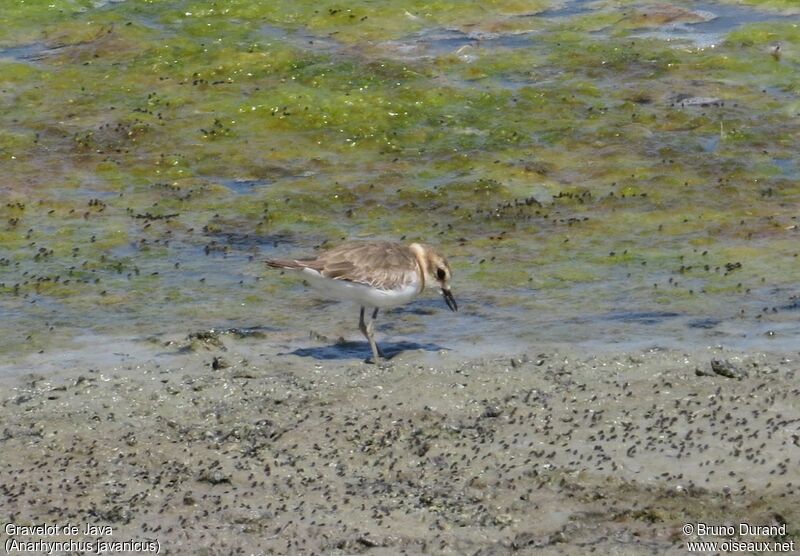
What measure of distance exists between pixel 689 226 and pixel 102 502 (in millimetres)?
8993

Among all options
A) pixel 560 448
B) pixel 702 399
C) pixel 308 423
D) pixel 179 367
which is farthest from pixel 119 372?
pixel 702 399

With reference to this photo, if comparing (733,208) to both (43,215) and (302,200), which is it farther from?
(43,215)

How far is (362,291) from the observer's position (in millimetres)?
14648

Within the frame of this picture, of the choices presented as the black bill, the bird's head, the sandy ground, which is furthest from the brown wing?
the sandy ground

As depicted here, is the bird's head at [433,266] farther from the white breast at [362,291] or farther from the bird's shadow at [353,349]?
the bird's shadow at [353,349]

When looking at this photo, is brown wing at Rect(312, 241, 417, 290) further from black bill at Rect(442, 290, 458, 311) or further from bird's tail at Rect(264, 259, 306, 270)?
black bill at Rect(442, 290, 458, 311)

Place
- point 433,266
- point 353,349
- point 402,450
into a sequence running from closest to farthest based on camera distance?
point 402,450 → point 353,349 → point 433,266

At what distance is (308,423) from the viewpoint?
1310 cm

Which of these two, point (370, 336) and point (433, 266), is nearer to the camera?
point (370, 336)

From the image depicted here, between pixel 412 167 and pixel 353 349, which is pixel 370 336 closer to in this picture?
pixel 353 349

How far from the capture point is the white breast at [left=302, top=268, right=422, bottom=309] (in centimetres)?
1463

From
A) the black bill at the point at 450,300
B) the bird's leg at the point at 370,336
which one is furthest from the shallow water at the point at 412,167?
the bird's leg at the point at 370,336

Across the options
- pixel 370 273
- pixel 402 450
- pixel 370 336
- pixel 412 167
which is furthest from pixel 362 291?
pixel 412 167

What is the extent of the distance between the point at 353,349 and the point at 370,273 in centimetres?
90
